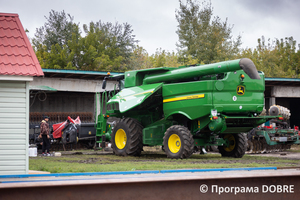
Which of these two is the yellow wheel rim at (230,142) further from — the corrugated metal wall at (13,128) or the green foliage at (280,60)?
the green foliage at (280,60)

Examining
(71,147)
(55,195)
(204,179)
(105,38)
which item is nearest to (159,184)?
(204,179)

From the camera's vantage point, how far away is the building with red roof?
10.1m

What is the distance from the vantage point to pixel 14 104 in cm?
1030

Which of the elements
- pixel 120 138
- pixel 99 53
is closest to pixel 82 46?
pixel 99 53

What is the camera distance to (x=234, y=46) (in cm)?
4859

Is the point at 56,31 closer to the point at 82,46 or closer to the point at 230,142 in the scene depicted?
the point at 82,46

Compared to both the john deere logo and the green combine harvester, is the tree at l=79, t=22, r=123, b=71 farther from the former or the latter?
the john deere logo

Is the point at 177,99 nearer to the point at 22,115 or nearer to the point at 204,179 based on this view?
the point at 22,115

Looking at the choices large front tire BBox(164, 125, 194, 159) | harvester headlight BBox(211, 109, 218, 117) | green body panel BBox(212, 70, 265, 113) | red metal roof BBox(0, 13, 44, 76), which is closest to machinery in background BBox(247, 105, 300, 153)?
green body panel BBox(212, 70, 265, 113)

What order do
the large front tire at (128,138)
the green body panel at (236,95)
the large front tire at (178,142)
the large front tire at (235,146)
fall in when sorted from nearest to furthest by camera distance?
the green body panel at (236,95), the large front tire at (178,142), the large front tire at (235,146), the large front tire at (128,138)

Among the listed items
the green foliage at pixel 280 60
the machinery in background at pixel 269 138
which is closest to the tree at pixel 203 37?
the green foliage at pixel 280 60

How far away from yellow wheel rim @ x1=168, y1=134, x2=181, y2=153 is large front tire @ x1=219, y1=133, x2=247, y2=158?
2477mm

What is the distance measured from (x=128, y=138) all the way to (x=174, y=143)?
94.3 inches

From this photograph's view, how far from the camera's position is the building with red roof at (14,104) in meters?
10.1
